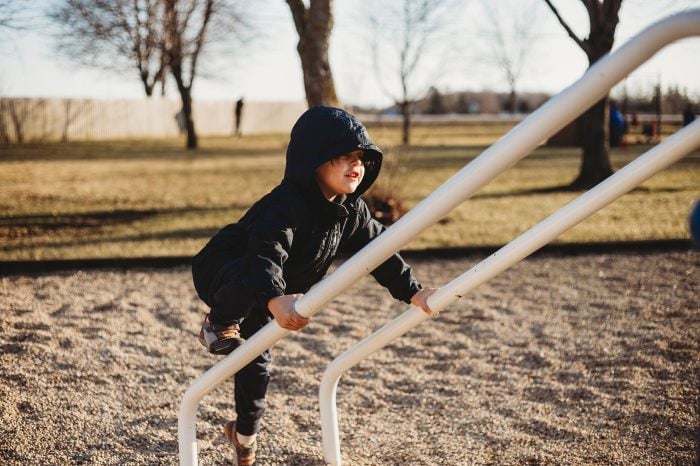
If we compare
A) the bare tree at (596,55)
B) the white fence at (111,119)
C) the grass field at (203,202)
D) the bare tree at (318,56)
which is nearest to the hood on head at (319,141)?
the grass field at (203,202)

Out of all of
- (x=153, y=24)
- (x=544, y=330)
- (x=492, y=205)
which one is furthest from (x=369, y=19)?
(x=544, y=330)

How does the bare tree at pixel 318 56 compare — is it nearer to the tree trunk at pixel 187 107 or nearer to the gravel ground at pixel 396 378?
the gravel ground at pixel 396 378

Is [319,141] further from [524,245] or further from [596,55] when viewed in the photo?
[596,55]

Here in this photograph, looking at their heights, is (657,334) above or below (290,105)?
above

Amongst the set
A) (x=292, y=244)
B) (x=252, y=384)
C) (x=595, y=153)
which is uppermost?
(x=292, y=244)

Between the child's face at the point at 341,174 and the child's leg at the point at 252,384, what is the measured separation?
A: 53 centimetres

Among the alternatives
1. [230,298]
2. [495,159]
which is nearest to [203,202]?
[230,298]

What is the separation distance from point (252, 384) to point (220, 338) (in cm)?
35

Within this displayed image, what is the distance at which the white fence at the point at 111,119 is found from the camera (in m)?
23.3

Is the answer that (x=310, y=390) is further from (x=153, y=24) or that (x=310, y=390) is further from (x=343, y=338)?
(x=153, y=24)

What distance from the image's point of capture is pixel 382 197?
315 inches

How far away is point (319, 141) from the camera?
83.4 inches

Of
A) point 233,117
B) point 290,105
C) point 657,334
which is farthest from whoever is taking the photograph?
point 290,105

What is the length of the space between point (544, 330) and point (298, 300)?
262 centimetres
